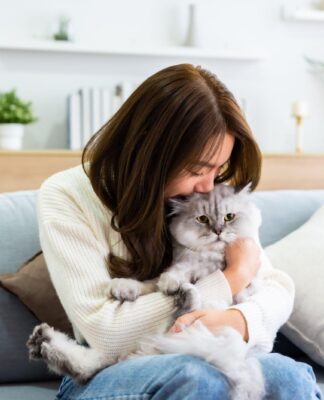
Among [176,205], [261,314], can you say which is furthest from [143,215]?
[261,314]

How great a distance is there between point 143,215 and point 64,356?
1.13 ft

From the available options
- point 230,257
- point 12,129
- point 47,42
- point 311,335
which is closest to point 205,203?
point 230,257

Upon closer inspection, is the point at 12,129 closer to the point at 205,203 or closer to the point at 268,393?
the point at 205,203

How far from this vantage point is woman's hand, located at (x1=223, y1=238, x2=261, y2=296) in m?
1.52

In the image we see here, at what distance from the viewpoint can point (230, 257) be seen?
5.15 feet

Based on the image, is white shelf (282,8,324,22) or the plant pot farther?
white shelf (282,8,324,22)

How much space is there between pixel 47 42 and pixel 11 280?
2.00m

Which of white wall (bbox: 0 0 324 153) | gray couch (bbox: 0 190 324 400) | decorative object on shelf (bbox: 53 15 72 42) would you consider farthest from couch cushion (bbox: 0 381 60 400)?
decorative object on shelf (bbox: 53 15 72 42)

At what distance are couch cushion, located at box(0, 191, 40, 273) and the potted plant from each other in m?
1.36

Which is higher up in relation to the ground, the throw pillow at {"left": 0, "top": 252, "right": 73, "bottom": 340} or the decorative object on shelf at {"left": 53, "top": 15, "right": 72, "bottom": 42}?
the decorative object on shelf at {"left": 53, "top": 15, "right": 72, "bottom": 42}

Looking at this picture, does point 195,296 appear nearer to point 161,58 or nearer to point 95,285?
point 95,285

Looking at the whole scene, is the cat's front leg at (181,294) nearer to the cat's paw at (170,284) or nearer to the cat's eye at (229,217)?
the cat's paw at (170,284)

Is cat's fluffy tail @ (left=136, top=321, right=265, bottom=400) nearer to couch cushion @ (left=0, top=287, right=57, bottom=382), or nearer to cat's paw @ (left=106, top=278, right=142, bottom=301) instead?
cat's paw @ (left=106, top=278, right=142, bottom=301)

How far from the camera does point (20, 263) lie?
73.6 inches
